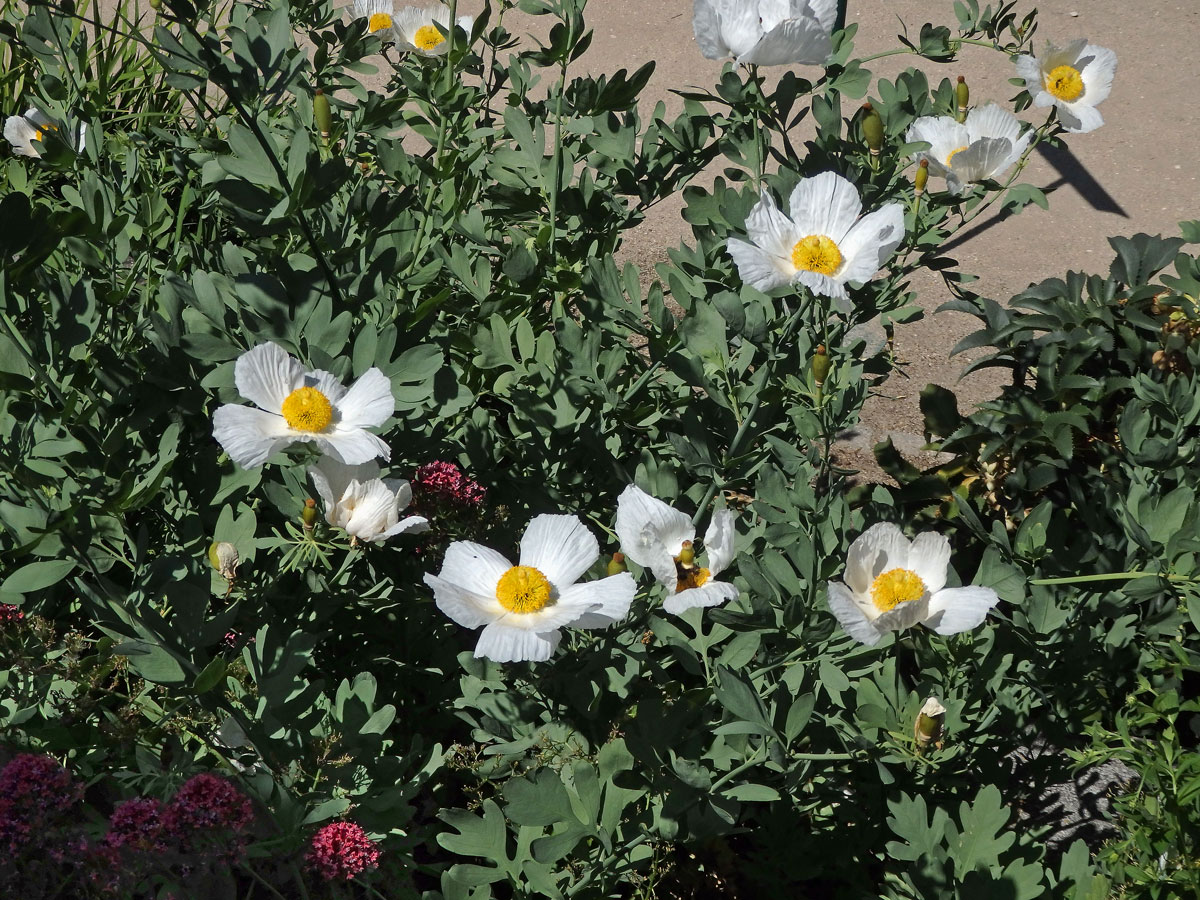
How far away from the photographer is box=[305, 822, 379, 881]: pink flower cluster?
4.44 ft

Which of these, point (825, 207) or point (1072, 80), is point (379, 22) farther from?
point (1072, 80)

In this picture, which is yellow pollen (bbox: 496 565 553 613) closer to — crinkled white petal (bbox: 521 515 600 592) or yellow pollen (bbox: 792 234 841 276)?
crinkled white petal (bbox: 521 515 600 592)

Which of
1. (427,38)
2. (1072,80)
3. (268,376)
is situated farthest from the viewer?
(427,38)

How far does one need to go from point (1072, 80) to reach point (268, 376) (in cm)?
149

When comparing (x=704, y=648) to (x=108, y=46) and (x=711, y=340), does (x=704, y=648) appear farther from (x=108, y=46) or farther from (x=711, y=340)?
(x=108, y=46)

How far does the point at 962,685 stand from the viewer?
1.68 m

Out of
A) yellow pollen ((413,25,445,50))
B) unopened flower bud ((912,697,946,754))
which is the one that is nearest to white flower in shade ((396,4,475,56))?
yellow pollen ((413,25,445,50))

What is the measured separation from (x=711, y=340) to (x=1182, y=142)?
158 inches

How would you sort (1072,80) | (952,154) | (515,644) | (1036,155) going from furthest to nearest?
(1036,155)
(1072,80)
(952,154)
(515,644)

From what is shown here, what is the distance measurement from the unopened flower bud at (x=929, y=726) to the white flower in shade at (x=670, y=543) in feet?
0.91

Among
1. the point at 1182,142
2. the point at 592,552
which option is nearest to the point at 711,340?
the point at 592,552

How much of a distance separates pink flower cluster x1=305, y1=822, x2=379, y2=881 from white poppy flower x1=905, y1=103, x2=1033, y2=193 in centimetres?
128

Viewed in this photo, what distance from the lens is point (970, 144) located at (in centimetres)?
183

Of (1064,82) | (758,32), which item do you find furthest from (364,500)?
(1064,82)
